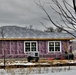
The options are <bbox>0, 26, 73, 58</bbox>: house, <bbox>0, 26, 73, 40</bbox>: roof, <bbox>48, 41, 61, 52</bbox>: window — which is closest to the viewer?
<bbox>0, 26, 73, 58</bbox>: house

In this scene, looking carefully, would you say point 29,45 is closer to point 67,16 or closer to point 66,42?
point 66,42

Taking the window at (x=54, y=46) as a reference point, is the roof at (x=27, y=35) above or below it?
above

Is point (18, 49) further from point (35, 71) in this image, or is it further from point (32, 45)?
point (35, 71)

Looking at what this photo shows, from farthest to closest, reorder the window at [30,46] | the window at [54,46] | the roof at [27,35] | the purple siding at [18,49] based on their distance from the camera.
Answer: the roof at [27,35], the window at [54,46], the window at [30,46], the purple siding at [18,49]

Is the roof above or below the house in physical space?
above

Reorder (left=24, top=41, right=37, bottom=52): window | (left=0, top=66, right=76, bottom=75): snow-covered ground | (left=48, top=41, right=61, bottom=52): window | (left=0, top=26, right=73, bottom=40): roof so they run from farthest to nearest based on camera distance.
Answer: (left=0, top=26, right=73, bottom=40): roof < (left=48, top=41, right=61, bottom=52): window < (left=24, top=41, right=37, bottom=52): window < (left=0, top=66, right=76, bottom=75): snow-covered ground

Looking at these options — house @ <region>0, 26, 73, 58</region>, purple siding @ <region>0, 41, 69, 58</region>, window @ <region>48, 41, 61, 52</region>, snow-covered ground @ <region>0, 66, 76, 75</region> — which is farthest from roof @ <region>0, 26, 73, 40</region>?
snow-covered ground @ <region>0, 66, 76, 75</region>

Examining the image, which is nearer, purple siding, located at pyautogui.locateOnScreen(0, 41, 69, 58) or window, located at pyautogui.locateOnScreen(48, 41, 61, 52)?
purple siding, located at pyautogui.locateOnScreen(0, 41, 69, 58)

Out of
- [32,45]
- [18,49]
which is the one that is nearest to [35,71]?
[18,49]

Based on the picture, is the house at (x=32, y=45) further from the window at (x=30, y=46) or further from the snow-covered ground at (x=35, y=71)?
the snow-covered ground at (x=35, y=71)

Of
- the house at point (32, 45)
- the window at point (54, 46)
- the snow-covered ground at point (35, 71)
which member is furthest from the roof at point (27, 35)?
the snow-covered ground at point (35, 71)

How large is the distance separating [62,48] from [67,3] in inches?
1048

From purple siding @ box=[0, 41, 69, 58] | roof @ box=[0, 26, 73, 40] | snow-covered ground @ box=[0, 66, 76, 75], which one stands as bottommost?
snow-covered ground @ box=[0, 66, 76, 75]

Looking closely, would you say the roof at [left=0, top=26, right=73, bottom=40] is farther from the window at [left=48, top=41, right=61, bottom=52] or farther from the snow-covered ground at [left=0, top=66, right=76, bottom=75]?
the snow-covered ground at [left=0, top=66, right=76, bottom=75]
